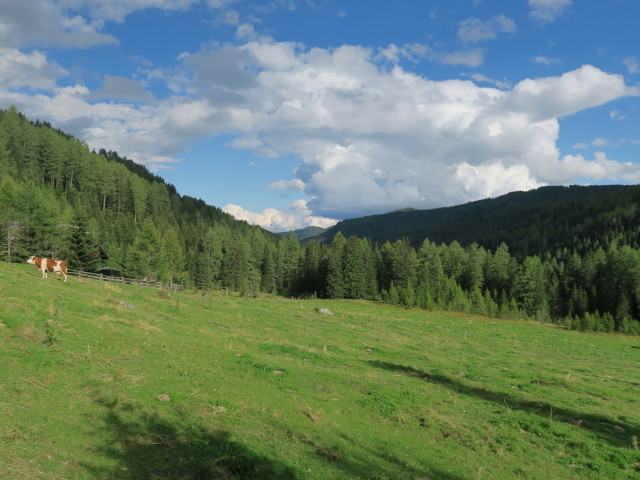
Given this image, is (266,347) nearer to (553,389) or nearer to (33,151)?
(553,389)

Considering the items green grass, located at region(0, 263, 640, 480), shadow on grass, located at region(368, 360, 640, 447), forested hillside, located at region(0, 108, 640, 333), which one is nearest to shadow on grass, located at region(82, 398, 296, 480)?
green grass, located at region(0, 263, 640, 480)

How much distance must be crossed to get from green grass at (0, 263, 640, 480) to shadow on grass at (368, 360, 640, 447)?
11 centimetres

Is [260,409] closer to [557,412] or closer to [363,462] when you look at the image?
[363,462]

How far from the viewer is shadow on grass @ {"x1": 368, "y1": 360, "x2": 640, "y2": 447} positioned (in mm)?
17938

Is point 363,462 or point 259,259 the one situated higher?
point 259,259

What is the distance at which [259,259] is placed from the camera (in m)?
152

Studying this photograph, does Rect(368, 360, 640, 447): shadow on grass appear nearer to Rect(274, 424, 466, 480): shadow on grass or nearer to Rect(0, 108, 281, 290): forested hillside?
Rect(274, 424, 466, 480): shadow on grass

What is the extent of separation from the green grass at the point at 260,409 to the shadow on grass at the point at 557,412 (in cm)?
11

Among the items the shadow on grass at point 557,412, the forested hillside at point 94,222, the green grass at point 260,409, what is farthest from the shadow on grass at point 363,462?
the forested hillside at point 94,222

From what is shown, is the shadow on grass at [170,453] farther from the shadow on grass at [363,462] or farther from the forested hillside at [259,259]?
the forested hillside at [259,259]

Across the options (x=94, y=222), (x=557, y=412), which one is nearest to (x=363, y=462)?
(x=557, y=412)

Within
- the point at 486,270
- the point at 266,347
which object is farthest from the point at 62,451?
the point at 486,270

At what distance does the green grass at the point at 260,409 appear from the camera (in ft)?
33.6

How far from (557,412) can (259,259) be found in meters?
137
